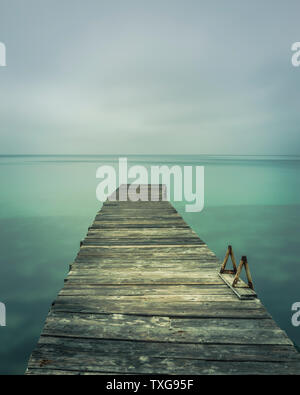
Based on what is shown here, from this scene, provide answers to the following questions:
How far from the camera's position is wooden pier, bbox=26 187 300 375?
252 cm

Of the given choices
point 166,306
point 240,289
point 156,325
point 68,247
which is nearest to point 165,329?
point 156,325

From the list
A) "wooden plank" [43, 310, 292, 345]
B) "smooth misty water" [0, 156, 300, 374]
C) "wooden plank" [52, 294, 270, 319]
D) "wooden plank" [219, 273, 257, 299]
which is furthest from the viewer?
"smooth misty water" [0, 156, 300, 374]

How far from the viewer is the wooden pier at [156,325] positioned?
252 cm

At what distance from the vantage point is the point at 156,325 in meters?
3.12

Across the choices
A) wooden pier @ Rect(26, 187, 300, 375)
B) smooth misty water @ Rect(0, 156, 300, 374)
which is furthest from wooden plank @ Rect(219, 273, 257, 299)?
smooth misty water @ Rect(0, 156, 300, 374)

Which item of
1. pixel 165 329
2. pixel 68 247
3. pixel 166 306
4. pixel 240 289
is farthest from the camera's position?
pixel 68 247

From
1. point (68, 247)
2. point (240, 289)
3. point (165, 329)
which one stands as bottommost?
point (68, 247)

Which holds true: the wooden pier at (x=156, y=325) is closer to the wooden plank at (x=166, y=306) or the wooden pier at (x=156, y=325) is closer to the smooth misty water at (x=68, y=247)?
the wooden plank at (x=166, y=306)

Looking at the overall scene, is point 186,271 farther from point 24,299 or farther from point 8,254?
point 8,254

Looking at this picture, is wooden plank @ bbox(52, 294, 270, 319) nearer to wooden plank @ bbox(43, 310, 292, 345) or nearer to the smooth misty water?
wooden plank @ bbox(43, 310, 292, 345)

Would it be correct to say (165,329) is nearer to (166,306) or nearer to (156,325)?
(156,325)

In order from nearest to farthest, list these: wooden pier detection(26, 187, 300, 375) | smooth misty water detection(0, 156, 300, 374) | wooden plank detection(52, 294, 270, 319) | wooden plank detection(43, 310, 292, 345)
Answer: wooden pier detection(26, 187, 300, 375)
wooden plank detection(43, 310, 292, 345)
wooden plank detection(52, 294, 270, 319)
smooth misty water detection(0, 156, 300, 374)

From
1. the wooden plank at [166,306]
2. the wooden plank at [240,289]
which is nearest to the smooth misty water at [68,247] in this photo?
the wooden plank at [166,306]
